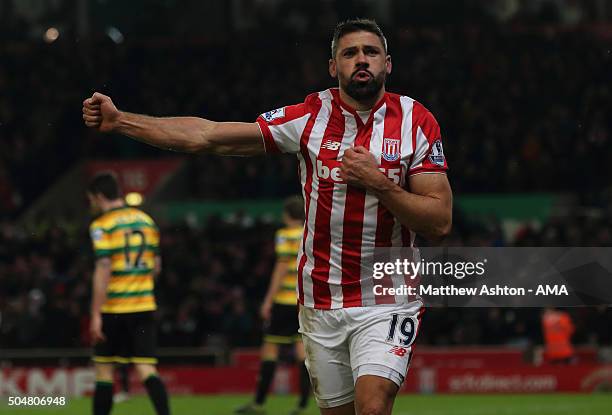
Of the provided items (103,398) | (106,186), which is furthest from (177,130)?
(103,398)

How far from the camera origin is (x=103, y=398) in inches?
347

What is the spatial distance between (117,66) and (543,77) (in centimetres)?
772

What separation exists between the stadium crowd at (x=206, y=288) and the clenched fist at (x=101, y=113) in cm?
1146

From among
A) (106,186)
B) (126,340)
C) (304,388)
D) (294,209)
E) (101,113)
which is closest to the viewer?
(101,113)

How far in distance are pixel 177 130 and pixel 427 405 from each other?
8.57 m

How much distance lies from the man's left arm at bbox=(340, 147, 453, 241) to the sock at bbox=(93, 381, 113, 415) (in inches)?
160

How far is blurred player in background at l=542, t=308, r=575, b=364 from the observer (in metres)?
15.8

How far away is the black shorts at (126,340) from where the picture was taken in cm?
900

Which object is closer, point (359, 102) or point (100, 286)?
point (359, 102)

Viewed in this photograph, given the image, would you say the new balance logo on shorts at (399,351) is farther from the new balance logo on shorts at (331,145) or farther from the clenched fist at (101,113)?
the clenched fist at (101,113)

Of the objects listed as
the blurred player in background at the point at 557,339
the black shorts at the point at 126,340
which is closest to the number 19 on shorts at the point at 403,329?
the black shorts at the point at 126,340

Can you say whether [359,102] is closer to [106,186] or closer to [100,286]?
[106,186]

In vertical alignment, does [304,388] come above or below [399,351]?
above

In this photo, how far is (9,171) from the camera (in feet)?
70.8
